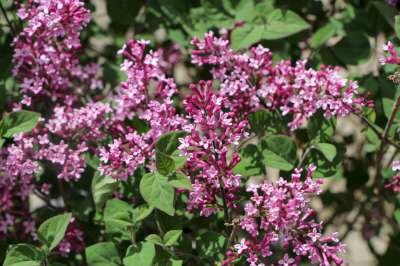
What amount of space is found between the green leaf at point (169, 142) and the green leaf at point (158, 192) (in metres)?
0.06

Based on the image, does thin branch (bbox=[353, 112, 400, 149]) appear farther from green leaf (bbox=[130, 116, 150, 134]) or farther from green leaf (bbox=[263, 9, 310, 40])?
green leaf (bbox=[130, 116, 150, 134])

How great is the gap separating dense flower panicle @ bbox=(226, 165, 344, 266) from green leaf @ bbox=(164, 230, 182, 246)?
0.12 m

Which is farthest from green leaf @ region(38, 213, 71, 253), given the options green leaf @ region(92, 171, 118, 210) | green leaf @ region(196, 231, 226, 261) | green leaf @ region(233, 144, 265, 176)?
green leaf @ region(233, 144, 265, 176)

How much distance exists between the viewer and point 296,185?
61.5 inches

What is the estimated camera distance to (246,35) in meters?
1.96

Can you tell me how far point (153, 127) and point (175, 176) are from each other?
0.56 feet

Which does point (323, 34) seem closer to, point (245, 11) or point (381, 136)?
point (245, 11)

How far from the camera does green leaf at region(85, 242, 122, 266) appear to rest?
1658mm

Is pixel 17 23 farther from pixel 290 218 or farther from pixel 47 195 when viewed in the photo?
pixel 290 218

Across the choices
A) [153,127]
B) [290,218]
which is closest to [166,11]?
[153,127]

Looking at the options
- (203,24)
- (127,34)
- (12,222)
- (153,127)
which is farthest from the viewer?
(127,34)

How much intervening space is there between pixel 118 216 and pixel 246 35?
614 mm

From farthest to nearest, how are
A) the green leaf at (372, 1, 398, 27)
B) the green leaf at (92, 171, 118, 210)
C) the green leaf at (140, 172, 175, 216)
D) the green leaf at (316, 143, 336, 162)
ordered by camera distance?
the green leaf at (372, 1, 398, 27) < the green leaf at (92, 171, 118, 210) < the green leaf at (316, 143, 336, 162) < the green leaf at (140, 172, 175, 216)

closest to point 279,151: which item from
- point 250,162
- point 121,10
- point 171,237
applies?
point 250,162
